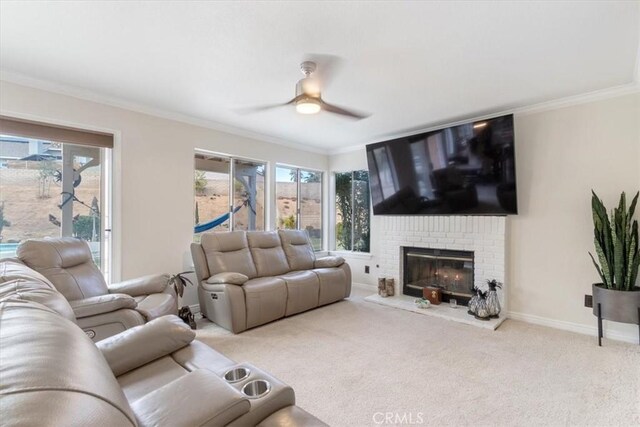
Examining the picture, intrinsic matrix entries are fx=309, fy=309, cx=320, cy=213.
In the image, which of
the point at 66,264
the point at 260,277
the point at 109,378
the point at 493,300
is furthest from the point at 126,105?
the point at 493,300

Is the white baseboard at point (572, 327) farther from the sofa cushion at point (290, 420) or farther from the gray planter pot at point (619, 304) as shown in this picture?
the sofa cushion at point (290, 420)

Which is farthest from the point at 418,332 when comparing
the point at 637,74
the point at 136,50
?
the point at 136,50

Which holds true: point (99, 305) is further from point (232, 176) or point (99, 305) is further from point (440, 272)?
point (440, 272)

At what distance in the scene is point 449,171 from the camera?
3.84 metres

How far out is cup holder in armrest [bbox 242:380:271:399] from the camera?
1114 mm

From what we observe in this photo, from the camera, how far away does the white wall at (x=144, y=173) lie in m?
2.96

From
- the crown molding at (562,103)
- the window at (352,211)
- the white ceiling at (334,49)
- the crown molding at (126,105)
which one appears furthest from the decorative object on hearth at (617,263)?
the crown molding at (126,105)

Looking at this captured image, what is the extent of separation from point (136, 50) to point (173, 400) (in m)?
2.41

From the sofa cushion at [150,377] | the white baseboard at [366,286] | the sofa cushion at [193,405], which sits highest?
the sofa cushion at [193,405]

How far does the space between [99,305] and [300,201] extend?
365 cm

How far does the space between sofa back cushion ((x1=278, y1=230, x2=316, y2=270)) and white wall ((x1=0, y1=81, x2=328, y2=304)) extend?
1.32 metres

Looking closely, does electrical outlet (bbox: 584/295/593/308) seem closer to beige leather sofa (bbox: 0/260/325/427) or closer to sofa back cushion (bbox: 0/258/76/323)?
beige leather sofa (bbox: 0/260/325/427)

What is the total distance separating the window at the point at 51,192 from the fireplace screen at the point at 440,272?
3889mm

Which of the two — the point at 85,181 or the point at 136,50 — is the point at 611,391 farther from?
the point at 85,181
